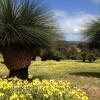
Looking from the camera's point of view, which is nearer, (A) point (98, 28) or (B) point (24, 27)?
(B) point (24, 27)

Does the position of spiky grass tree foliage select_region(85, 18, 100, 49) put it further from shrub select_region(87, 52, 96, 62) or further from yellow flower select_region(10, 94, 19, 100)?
shrub select_region(87, 52, 96, 62)

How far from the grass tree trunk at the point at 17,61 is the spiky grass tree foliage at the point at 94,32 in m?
3.45

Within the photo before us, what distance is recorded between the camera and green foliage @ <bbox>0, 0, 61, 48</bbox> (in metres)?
12.6

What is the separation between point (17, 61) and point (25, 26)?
1.33m

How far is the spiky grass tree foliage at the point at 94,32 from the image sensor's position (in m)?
15.8

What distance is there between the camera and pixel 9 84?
23.4ft

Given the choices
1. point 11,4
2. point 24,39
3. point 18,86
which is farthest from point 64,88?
point 11,4

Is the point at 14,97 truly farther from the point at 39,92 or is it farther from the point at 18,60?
the point at 18,60

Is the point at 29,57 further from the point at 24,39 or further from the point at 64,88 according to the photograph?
the point at 64,88

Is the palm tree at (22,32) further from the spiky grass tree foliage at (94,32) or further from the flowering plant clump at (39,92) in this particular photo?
the flowering plant clump at (39,92)

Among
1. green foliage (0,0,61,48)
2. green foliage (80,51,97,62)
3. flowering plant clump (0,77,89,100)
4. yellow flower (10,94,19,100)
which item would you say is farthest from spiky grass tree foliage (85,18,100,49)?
green foliage (80,51,97,62)

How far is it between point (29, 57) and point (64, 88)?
6.29 meters

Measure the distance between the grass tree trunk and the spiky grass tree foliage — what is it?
3449mm

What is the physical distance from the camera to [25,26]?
12.7m
